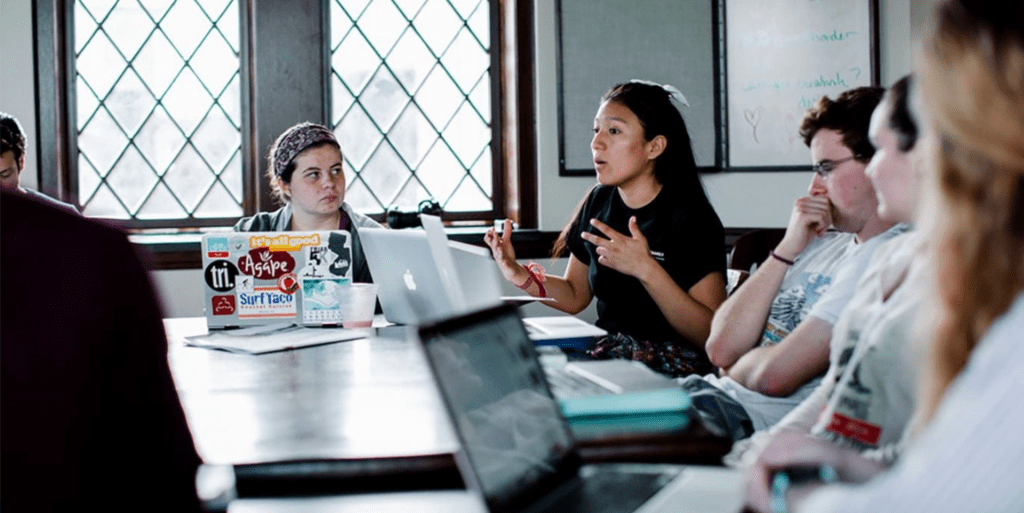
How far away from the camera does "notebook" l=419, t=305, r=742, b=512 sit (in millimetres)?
905

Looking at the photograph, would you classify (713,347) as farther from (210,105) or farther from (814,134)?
(210,105)

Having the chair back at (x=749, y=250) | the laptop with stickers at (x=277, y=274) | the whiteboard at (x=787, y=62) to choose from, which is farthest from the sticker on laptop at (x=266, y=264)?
the whiteboard at (x=787, y=62)

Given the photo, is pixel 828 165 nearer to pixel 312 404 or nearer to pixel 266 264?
pixel 312 404

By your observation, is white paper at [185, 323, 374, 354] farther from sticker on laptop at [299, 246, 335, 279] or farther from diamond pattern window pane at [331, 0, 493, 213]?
diamond pattern window pane at [331, 0, 493, 213]

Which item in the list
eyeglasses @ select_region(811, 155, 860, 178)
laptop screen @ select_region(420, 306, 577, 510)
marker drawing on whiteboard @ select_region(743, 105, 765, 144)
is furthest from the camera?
marker drawing on whiteboard @ select_region(743, 105, 765, 144)

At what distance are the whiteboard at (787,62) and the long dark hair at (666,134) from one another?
1.28 m

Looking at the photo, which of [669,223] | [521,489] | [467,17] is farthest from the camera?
[467,17]

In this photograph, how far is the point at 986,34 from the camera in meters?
0.69

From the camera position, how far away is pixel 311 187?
3078mm

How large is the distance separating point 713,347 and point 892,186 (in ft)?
2.67

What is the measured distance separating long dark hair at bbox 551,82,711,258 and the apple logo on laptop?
773 mm

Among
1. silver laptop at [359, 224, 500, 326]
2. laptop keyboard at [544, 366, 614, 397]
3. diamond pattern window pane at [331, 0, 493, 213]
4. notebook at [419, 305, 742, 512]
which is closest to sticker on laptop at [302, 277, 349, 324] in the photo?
silver laptop at [359, 224, 500, 326]

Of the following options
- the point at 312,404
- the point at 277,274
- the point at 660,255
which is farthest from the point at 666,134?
the point at 312,404

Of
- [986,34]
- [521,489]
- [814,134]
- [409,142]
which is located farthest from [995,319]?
[409,142]
